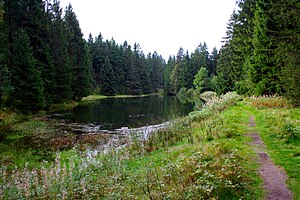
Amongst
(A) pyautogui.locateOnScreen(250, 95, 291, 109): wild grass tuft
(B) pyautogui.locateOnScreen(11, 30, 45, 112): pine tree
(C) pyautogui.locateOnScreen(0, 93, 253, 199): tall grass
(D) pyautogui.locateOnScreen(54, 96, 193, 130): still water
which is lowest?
(D) pyautogui.locateOnScreen(54, 96, 193, 130): still water

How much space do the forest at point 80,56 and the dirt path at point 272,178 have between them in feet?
12.8

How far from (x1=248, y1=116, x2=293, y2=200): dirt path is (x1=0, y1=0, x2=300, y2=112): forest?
3.91m

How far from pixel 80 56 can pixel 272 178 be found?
4698cm

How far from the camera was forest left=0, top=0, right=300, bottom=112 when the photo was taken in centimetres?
1302

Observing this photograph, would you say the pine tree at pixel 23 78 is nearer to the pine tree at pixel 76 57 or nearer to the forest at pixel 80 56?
the forest at pixel 80 56

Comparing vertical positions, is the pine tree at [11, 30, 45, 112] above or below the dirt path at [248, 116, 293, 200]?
above

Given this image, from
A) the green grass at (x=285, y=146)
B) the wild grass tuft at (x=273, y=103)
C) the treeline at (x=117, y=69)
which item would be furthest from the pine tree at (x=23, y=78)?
the treeline at (x=117, y=69)

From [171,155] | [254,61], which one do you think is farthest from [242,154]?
[254,61]

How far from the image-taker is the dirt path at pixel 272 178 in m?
4.93

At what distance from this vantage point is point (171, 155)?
8773 millimetres

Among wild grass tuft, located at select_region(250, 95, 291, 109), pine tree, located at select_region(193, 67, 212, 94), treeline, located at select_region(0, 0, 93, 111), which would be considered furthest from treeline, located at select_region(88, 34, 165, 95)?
wild grass tuft, located at select_region(250, 95, 291, 109)

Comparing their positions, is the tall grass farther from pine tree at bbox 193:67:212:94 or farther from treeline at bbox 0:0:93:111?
pine tree at bbox 193:67:212:94

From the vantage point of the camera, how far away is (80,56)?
160ft

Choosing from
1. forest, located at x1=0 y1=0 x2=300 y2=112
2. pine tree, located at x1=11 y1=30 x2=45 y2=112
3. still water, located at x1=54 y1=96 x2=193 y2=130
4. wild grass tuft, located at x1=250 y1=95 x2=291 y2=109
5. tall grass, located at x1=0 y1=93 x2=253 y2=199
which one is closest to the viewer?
tall grass, located at x1=0 y1=93 x2=253 y2=199
